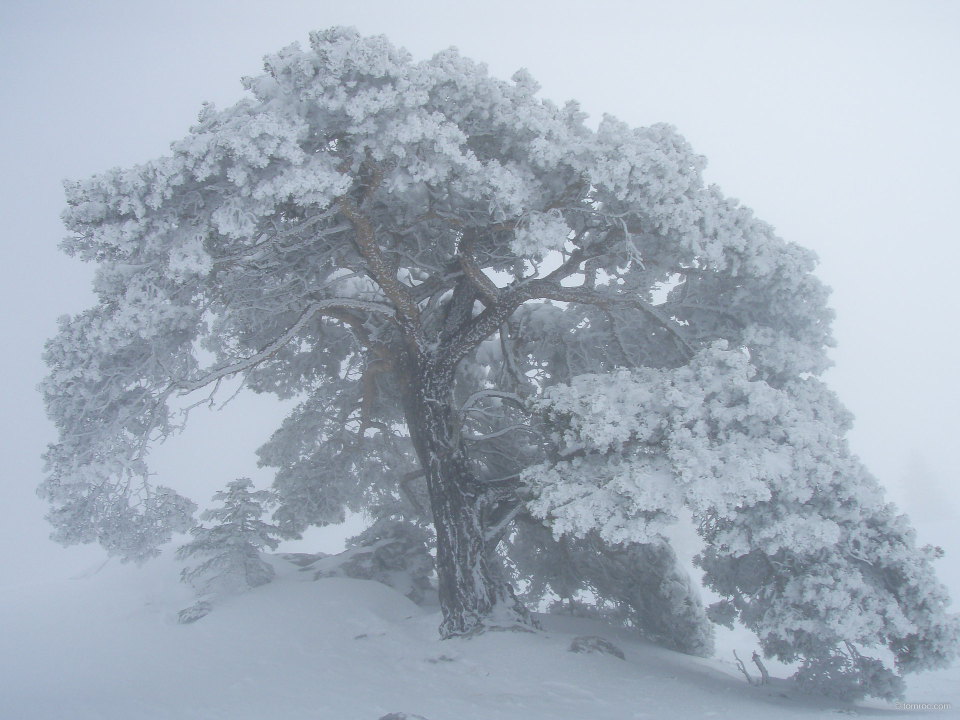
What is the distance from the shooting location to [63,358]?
245 inches

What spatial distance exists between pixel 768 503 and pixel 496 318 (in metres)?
3.85

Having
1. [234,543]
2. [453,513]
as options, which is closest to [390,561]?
[234,543]

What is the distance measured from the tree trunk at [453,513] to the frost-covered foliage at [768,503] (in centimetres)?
158

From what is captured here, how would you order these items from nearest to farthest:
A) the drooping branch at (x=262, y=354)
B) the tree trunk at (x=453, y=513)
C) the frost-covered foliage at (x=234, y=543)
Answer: the drooping branch at (x=262, y=354), the tree trunk at (x=453, y=513), the frost-covered foliage at (x=234, y=543)

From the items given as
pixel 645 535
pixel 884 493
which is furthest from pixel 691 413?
pixel 884 493

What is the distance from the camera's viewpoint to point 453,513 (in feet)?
24.2

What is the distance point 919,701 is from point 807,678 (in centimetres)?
135

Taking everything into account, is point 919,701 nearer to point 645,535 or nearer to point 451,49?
point 645,535

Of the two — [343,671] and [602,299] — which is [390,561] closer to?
[343,671]

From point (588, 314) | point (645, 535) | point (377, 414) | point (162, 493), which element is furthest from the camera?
point (377, 414)

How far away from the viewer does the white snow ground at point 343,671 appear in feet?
16.1

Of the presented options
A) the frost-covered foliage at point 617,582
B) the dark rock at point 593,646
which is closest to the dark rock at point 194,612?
the frost-covered foliage at point 617,582

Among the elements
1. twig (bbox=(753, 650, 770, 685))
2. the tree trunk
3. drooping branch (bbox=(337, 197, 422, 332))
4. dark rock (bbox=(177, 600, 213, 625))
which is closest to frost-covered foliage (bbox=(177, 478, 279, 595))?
dark rock (bbox=(177, 600, 213, 625))

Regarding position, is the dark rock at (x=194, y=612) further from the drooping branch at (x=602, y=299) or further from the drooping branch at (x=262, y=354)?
the drooping branch at (x=602, y=299)
